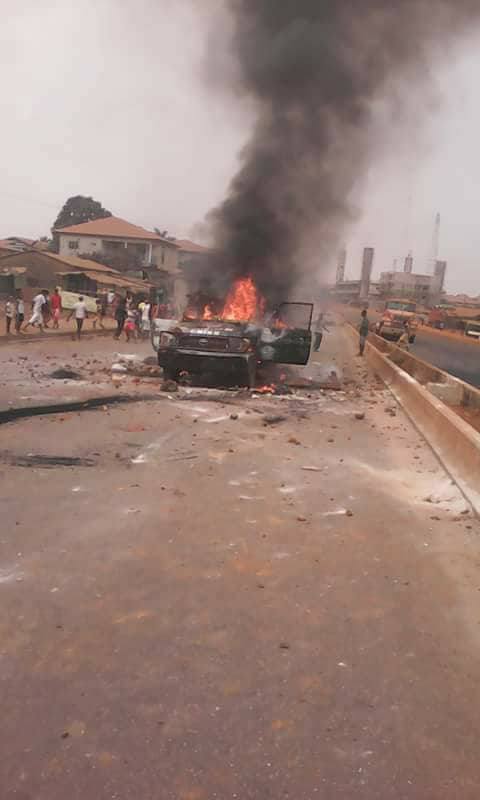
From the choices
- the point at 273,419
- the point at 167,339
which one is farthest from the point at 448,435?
the point at 167,339

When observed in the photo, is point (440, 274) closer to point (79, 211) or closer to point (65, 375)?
point (79, 211)

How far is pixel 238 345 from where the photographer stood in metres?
11.2

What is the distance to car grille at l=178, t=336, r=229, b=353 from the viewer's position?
440 inches

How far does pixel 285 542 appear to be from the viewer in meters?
4.35

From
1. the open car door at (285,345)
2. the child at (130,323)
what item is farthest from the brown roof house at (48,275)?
the open car door at (285,345)

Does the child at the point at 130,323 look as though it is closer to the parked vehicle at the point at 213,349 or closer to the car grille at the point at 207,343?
the parked vehicle at the point at 213,349

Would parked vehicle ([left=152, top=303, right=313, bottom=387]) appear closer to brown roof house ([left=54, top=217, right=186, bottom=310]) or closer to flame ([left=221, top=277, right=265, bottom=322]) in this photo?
flame ([left=221, top=277, right=265, bottom=322])

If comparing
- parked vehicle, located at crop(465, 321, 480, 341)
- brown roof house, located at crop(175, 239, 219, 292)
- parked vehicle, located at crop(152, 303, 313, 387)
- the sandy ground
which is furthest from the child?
parked vehicle, located at crop(465, 321, 480, 341)

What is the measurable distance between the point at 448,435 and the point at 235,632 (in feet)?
16.1

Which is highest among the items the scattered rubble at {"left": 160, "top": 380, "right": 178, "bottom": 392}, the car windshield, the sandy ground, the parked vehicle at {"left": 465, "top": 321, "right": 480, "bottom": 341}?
the car windshield

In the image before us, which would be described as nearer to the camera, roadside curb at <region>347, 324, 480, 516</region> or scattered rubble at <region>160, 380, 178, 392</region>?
roadside curb at <region>347, 324, 480, 516</region>

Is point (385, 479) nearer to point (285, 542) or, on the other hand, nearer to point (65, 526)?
point (285, 542)

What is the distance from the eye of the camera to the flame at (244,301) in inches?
578

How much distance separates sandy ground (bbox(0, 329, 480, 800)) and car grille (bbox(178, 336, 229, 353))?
4.98m
